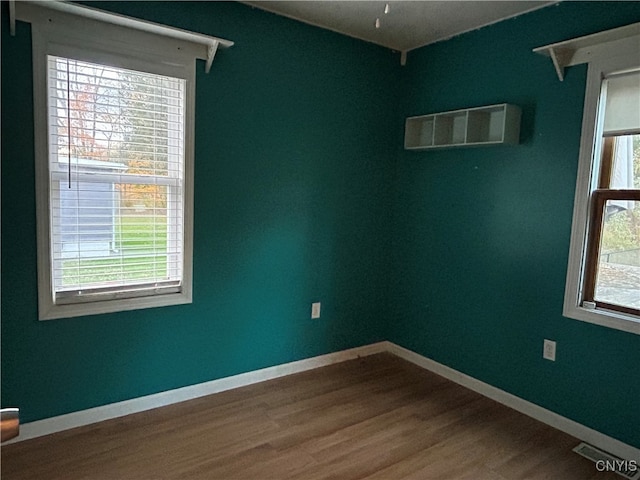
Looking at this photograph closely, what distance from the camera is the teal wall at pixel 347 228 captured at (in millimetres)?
2273

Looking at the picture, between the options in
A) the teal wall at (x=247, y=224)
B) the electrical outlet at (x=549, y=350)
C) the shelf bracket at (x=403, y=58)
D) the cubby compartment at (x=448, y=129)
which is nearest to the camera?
the teal wall at (x=247, y=224)

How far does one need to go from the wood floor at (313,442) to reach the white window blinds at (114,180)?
0.73 metres

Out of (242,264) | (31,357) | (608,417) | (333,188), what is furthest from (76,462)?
(608,417)

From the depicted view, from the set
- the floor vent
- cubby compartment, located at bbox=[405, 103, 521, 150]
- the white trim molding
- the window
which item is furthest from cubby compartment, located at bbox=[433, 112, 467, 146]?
the floor vent

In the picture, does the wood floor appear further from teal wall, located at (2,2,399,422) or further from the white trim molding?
the white trim molding

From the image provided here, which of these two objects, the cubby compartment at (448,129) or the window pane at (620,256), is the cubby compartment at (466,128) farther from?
the window pane at (620,256)

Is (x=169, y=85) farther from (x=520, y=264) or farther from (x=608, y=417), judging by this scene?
(x=608, y=417)

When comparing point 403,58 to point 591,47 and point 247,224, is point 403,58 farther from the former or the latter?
point 247,224

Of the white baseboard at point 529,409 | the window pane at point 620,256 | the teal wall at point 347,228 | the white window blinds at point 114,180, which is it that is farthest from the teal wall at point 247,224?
the window pane at point 620,256

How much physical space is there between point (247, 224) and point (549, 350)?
1917 millimetres

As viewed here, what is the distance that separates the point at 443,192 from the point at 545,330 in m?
1.11

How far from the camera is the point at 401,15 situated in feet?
8.90

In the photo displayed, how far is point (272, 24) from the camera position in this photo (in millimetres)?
2740

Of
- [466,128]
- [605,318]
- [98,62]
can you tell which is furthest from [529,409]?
[98,62]
